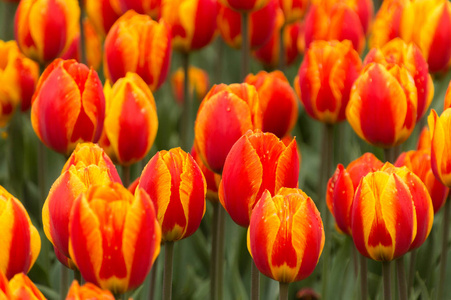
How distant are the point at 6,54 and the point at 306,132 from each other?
1.08 meters

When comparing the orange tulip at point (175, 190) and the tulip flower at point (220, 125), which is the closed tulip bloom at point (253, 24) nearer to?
the tulip flower at point (220, 125)

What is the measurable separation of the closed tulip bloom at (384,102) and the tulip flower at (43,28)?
0.69 metres

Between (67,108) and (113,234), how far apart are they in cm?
50

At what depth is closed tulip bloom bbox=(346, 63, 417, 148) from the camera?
1342mm

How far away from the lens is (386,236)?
3.62 ft

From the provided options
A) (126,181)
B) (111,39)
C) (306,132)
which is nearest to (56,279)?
(126,181)

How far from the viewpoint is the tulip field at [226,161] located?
0.98 m

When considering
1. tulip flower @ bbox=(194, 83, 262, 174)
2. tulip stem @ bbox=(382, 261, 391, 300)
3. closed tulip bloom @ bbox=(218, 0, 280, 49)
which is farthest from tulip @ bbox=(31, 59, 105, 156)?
closed tulip bloom @ bbox=(218, 0, 280, 49)

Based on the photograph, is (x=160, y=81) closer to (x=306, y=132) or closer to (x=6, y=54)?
(x=6, y=54)

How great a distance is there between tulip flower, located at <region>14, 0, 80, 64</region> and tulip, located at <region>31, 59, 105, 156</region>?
372mm

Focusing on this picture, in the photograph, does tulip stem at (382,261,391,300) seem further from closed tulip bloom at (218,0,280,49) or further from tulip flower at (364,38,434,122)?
closed tulip bloom at (218,0,280,49)

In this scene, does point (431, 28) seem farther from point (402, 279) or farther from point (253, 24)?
point (402, 279)

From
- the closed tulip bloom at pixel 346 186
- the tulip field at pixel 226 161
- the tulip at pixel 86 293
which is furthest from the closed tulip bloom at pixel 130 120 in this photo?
the tulip at pixel 86 293

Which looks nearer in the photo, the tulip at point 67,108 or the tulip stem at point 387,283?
the tulip stem at point 387,283
